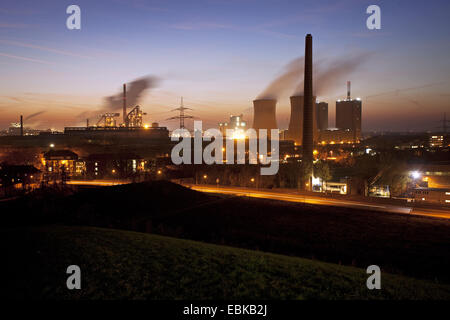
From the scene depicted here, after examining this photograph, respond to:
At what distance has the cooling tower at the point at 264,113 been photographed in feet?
171

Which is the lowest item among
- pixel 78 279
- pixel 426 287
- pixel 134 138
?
pixel 426 287

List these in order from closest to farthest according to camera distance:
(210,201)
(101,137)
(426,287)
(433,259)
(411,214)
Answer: (426,287) → (433,259) → (411,214) → (210,201) → (101,137)

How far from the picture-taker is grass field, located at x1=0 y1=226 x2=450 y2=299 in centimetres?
522

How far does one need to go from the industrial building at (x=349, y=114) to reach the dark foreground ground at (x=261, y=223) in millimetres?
117498

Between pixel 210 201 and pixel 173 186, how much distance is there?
10.1 feet

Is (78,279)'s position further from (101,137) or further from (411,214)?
(101,137)

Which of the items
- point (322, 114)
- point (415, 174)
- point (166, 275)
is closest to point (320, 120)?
point (322, 114)

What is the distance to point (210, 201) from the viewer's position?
20.5 m

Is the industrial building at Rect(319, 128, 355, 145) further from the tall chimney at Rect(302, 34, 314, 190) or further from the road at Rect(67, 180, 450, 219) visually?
the road at Rect(67, 180, 450, 219)

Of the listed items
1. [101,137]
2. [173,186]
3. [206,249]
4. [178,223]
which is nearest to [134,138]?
[101,137]

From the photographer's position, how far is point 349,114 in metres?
128

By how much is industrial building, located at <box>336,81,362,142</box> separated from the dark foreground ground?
4626 inches

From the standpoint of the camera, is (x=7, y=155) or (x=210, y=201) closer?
(x=210, y=201)
